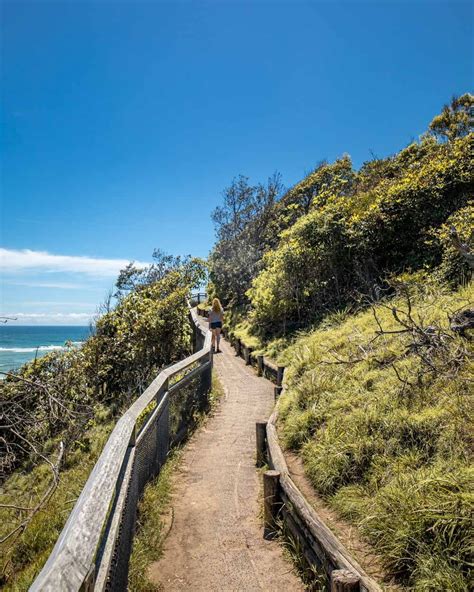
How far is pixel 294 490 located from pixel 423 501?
56.2 inches

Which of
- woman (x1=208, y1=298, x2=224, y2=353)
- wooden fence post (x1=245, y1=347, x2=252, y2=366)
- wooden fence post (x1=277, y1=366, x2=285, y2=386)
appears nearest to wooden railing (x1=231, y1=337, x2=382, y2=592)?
wooden fence post (x1=277, y1=366, x2=285, y2=386)

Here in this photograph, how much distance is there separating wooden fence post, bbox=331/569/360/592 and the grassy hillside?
0.42 m

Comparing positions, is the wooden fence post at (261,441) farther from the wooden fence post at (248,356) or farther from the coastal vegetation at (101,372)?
the wooden fence post at (248,356)

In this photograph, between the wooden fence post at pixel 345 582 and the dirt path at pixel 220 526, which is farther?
the dirt path at pixel 220 526

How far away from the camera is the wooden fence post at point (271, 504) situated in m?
4.72

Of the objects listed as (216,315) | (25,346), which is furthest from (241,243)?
(25,346)

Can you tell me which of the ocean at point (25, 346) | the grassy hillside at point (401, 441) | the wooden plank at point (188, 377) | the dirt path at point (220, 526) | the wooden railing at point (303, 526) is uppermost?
the ocean at point (25, 346)

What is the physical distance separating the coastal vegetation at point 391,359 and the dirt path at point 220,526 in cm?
87

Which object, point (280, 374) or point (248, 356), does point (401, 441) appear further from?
point (248, 356)

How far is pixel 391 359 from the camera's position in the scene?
6551 millimetres

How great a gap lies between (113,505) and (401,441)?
3073mm

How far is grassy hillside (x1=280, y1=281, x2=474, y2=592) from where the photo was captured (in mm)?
3207

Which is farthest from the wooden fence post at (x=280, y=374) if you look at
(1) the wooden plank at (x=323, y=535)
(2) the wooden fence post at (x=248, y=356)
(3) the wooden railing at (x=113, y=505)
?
(1) the wooden plank at (x=323, y=535)

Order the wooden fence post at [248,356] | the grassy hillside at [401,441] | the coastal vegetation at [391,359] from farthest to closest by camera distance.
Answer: the wooden fence post at [248,356] < the coastal vegetation at [391,359] < the grassy hillside at [401,441]
